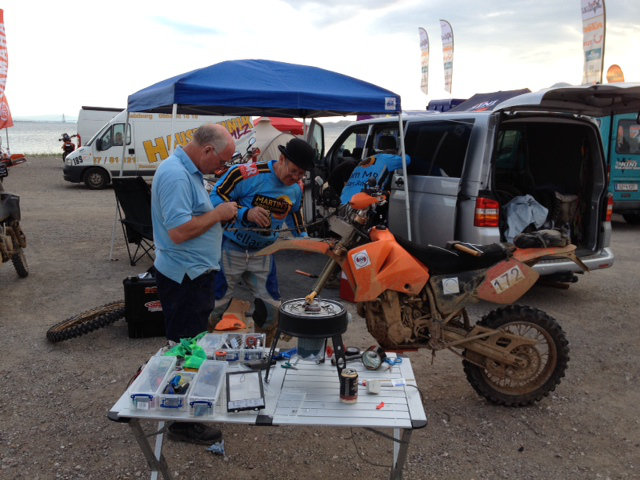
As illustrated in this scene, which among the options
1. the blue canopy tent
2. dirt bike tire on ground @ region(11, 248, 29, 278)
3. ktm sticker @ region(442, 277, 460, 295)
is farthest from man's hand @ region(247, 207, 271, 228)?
dirt bike tire on ground @ region(11, 248, 29, 278)

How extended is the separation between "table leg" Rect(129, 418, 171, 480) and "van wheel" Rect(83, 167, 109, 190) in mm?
14691

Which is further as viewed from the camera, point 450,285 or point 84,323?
point 84,323

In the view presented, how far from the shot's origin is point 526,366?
3359 mm

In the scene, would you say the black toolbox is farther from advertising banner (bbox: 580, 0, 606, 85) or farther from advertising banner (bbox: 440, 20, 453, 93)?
advertising banner (bbox: 440, 20, 453, 93)

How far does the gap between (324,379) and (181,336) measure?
976mm

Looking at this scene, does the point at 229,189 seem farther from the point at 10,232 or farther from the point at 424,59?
the point at 424,59

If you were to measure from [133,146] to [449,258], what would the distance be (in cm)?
1387

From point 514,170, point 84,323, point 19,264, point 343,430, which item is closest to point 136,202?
point 19,264

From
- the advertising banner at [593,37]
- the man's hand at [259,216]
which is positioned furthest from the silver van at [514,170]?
the advertising banner at [593,37]

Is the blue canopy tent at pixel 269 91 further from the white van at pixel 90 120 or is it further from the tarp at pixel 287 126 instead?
the white van at pixel 90 120

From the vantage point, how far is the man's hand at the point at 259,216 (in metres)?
3.38

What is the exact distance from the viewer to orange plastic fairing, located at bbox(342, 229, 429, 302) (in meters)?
3.19

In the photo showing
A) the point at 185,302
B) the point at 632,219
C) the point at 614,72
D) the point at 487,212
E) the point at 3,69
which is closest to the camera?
the point at 185,302

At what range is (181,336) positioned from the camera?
9.98ft
